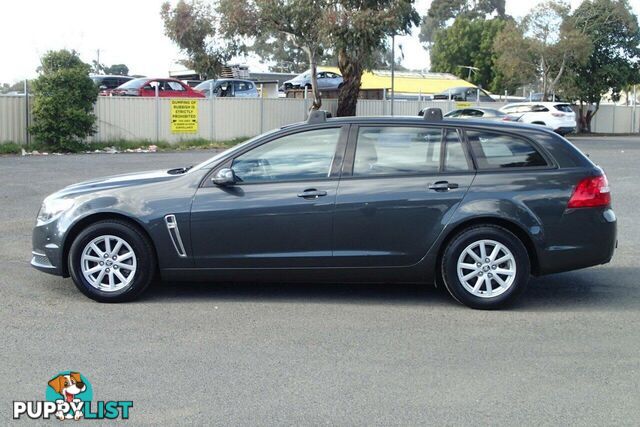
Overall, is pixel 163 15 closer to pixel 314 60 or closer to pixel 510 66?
pixel 314 60

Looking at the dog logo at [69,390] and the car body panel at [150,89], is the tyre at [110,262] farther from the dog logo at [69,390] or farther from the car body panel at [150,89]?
the car body panel at [150,89]

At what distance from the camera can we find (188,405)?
4598 mm

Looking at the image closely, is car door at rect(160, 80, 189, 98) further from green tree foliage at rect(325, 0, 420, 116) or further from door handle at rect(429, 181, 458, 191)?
door handle at rect(429, 181, 458, 191)

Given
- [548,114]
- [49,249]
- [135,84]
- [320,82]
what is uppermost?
[320,82]

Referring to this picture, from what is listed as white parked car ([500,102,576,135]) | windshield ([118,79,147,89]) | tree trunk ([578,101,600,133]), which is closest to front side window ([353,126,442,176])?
windshield ([118,79,147,89])

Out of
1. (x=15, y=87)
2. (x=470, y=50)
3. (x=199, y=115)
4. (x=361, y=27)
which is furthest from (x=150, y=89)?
(x=470, y=50)

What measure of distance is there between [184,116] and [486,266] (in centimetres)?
2298

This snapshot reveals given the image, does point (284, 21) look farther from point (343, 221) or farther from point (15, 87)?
point (343, 221)

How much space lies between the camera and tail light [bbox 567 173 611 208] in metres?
6.73

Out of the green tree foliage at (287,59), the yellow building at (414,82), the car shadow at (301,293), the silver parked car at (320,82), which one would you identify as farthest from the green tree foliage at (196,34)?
the green tree foliage at (287,59)

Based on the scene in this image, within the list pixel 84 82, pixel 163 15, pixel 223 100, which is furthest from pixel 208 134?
pixel 163 15

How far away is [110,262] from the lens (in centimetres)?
677

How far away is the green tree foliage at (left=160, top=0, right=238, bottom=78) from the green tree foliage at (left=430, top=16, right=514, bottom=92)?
3329cm

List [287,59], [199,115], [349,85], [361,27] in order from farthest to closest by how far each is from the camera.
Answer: [287,59] < [349,85] < [361,27] < [199,115]
